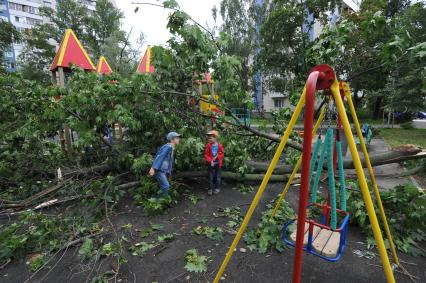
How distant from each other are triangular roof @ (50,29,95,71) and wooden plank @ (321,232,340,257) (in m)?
6.61

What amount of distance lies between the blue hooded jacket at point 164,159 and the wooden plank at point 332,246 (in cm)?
269

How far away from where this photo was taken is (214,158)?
4.60m

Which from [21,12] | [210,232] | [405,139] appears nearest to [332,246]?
[210,232]

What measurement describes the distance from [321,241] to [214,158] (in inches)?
100.0

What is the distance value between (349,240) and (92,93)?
184 inches

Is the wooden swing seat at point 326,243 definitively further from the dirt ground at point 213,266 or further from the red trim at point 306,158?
the red trim at point 306,158

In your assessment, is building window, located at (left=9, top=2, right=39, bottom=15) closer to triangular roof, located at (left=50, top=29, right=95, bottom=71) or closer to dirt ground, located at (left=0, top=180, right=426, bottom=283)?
triangular roof, located at (left=50, top=29, right=95, bottom=71)

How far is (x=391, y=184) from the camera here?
5.19m

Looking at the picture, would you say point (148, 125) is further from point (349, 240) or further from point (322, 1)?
point (322, 1)

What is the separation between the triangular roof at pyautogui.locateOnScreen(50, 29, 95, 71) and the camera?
653 centimetres

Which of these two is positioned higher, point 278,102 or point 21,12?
point 21,12

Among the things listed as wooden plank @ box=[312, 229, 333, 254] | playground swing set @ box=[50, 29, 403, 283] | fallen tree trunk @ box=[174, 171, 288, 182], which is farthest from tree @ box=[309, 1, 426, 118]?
fallen tree trunk @ box=[174, 171, 288, 182]

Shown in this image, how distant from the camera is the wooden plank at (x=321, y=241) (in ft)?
7.34

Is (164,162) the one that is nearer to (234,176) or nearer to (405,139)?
(234,176)
